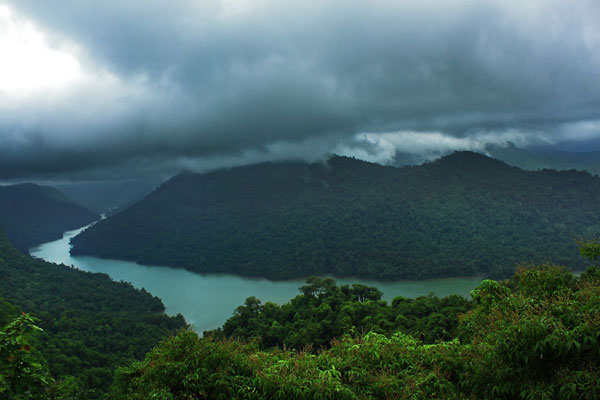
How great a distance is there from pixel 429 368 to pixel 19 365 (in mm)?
5270

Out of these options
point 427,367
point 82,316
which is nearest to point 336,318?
point 427,367

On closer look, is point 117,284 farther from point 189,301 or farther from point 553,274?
point 553,274

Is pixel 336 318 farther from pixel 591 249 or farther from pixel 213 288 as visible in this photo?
pixel 213 288

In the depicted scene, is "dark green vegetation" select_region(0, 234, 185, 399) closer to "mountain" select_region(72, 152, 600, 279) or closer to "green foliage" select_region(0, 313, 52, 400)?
"green foliage" select_region(0, 313, 52, 400)

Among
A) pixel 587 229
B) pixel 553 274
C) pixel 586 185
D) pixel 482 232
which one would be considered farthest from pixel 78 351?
pixel 586 185

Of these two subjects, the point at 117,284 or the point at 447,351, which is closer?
the point at 447,351

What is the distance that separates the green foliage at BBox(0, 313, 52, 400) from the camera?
320 cm

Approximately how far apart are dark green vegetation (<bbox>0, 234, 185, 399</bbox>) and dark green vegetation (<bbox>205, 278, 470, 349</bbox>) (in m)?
6.67

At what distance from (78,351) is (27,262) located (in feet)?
103

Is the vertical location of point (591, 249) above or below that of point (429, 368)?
above

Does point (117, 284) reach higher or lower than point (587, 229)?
lower

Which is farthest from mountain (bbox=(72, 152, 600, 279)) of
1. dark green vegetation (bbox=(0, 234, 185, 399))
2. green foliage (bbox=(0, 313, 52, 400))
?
green foliage (bbox=(0, 313, 52, 400))

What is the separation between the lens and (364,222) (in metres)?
70.3

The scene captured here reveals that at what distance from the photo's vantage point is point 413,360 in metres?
5.26
